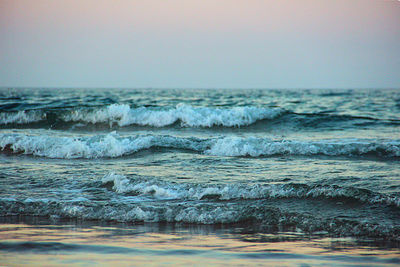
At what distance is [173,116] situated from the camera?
16547 mm

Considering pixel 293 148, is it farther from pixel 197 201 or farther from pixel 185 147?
pixel 197 201

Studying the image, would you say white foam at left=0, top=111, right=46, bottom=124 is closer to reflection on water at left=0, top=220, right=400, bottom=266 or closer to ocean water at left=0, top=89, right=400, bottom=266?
ocean water at left=0, top=89, right=400, bottom=266

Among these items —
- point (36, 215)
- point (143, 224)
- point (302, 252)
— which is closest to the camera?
point (302, 252)

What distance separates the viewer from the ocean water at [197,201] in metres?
4.03

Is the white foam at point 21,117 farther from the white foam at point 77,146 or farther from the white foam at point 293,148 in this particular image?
the white foam at point 293,148

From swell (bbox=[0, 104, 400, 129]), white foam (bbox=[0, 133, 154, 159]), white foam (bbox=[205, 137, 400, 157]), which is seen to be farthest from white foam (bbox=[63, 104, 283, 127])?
white foam (bbox=[205, 137, 400, 157])

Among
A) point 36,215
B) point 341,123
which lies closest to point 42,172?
point 36,215

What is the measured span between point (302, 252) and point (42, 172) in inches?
233

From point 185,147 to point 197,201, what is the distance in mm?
4966

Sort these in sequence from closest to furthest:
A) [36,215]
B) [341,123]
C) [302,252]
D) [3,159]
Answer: [302,252], [36,215], [3,159], [341,123]

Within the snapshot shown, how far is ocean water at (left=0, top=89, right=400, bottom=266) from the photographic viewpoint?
13.2ft

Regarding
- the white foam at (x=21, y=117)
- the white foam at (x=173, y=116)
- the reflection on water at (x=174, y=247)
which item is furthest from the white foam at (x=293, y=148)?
the white foam at (x=21, y=117)

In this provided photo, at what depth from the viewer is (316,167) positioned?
830cm

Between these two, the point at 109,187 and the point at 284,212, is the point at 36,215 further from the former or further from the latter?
the point at 284,212
